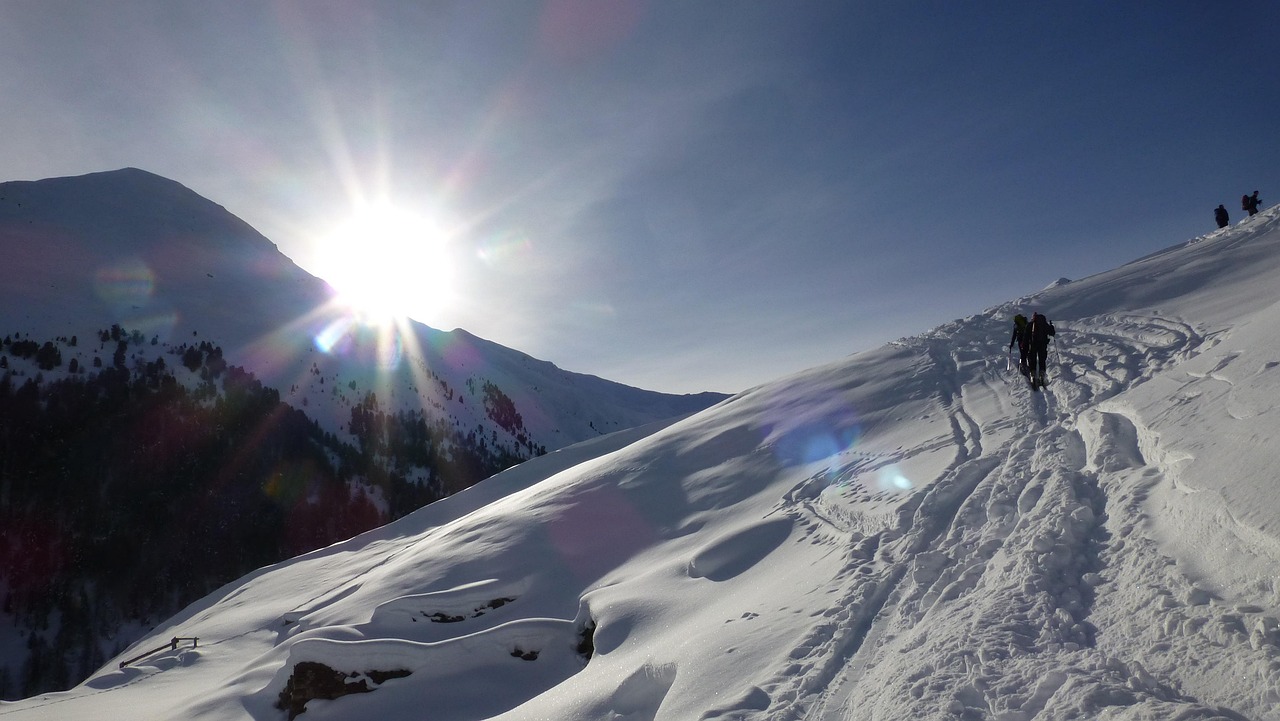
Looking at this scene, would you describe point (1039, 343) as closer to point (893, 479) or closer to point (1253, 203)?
point (893, 479)

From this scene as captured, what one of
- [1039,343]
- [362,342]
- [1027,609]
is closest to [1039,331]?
[1039,343]

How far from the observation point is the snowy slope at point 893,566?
14.6ft

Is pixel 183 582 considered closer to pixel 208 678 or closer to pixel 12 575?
pixel 12 575

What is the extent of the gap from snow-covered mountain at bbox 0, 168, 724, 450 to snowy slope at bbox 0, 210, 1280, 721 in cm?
10417

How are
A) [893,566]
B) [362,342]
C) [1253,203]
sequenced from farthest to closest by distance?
[362,342]
[1253,203]
[893,566]

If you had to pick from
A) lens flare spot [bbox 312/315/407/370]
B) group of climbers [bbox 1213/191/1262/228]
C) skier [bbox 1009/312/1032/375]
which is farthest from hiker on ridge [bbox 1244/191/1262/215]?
lens flare spot [bbox 312/315/407/370]

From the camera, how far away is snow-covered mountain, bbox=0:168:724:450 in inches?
4254

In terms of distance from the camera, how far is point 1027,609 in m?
5.07

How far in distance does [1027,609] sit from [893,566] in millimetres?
1962

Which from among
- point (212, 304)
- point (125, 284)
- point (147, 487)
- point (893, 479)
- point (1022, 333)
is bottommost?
point (893, 479)

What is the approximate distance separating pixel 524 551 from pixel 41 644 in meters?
94.6

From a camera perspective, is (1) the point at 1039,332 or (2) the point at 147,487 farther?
(2) the point at 147,487

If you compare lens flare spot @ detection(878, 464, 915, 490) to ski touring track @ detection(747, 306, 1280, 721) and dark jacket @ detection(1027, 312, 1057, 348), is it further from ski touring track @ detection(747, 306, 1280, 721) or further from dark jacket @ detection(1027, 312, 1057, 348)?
dark jacket @ detection(1027, 312, 1057, 348)

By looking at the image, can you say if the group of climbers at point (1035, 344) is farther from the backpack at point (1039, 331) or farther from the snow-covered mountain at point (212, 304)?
the snow-covered mountain at point (212, 304)
